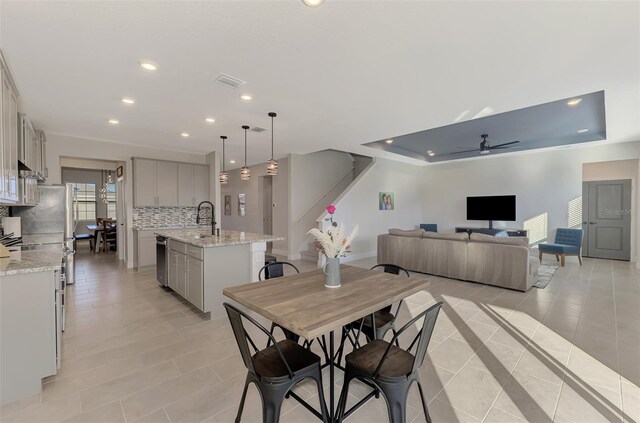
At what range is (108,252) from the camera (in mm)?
8633

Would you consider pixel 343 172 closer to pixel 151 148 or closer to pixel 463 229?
pixel 463 229

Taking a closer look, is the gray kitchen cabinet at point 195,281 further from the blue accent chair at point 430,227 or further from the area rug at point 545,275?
the blue accent chair at point 430,227

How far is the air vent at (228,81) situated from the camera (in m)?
3.00

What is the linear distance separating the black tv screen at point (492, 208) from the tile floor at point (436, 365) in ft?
12.8

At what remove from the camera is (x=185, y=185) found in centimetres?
674

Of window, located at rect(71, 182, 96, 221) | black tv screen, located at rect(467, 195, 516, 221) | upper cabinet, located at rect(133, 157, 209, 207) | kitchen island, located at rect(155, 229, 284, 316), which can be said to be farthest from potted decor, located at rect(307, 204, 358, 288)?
window, located at rect(71, 182, 96, 221)

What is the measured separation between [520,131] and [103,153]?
8788mm

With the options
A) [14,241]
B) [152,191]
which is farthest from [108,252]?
[14,241]

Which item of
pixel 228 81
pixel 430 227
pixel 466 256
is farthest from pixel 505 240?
pixel 228 81

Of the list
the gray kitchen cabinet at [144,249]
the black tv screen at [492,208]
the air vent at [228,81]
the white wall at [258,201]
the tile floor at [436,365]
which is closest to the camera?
the tile floor at [436,365]

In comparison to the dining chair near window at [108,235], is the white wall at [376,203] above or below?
above

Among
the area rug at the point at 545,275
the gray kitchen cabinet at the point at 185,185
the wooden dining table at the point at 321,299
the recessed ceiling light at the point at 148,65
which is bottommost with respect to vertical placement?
the area rug at the point at 545,275

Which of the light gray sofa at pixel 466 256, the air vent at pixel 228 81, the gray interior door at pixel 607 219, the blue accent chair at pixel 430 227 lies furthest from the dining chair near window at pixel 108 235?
the gray interior door at pixel 607 219

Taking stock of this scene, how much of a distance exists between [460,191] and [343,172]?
12.2ft
